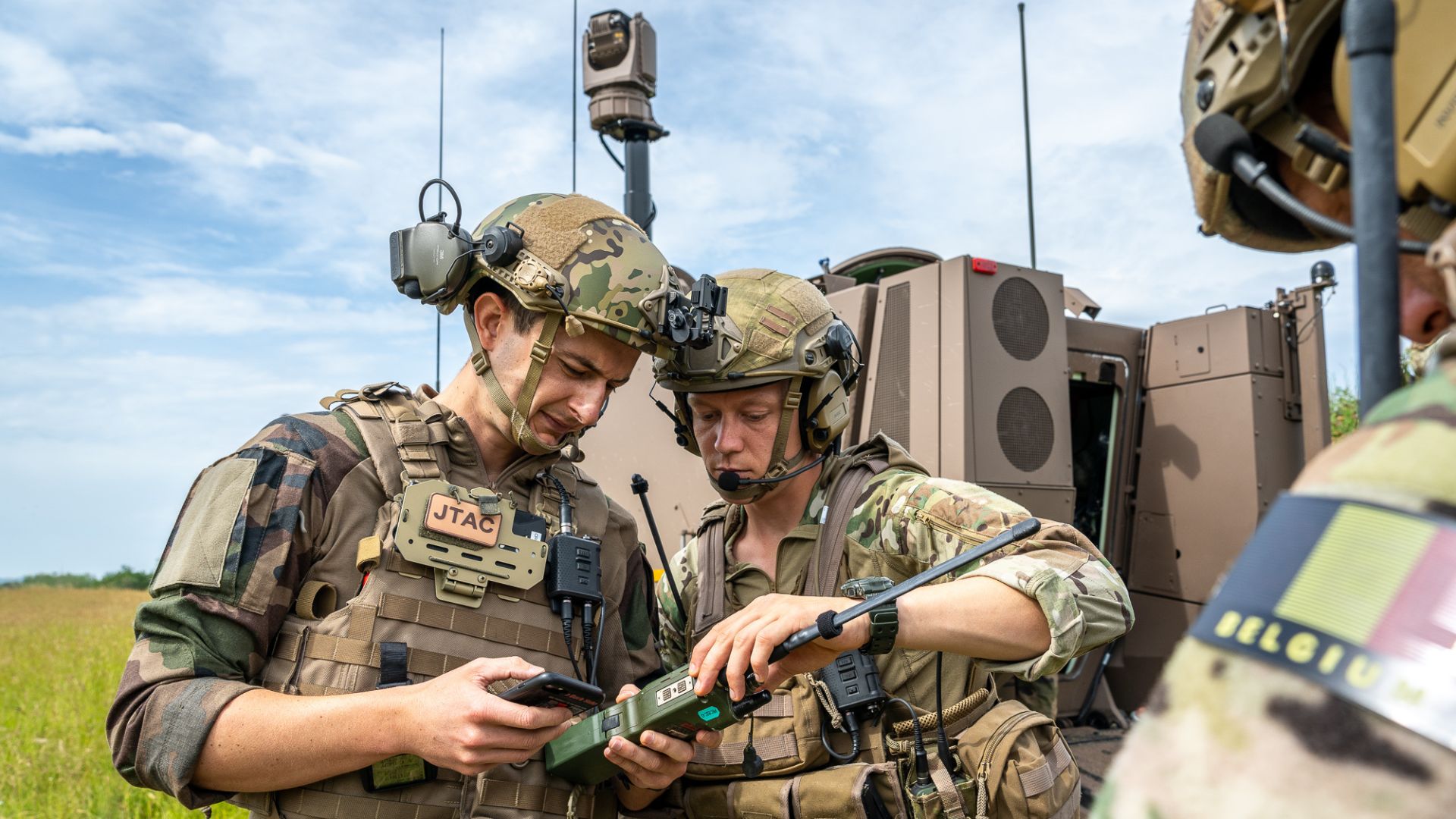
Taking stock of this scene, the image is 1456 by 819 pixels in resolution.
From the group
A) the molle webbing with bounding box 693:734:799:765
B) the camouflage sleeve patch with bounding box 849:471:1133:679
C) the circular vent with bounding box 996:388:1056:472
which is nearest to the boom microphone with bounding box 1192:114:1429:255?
the camouflage sleeve patch with bounding box 849:471:1133:679

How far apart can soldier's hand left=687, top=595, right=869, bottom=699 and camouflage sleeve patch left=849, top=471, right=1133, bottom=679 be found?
0.48 metres

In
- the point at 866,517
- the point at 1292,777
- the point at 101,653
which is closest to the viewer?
the point at 1292,777

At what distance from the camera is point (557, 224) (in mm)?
2947

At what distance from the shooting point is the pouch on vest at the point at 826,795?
9.46ft

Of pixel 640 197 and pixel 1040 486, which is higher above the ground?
pixel 640 197

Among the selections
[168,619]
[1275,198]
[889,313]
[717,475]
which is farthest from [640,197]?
[1275,198]

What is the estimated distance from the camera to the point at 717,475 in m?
3.31

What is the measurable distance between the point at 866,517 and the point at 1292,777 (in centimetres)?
235

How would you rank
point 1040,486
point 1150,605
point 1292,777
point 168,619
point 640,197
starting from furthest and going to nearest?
point 640,197 < point 1150,605 < point 1040,486 < point 168,619 < point 1292,777

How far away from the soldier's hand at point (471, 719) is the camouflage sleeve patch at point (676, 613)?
1024 mm

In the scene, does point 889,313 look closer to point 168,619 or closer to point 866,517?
point 866,517

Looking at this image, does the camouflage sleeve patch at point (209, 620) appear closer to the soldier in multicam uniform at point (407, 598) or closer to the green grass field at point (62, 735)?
the soldier in multicam uniform at point (407, 598)

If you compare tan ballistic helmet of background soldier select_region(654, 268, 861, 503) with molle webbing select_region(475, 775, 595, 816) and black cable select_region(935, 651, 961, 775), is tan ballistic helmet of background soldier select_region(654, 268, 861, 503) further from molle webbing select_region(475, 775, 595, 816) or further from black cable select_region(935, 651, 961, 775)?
molle webbing select_region(475, 775, 595, 816)

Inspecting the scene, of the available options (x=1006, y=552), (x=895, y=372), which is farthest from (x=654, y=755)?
(x=895, y=372)
